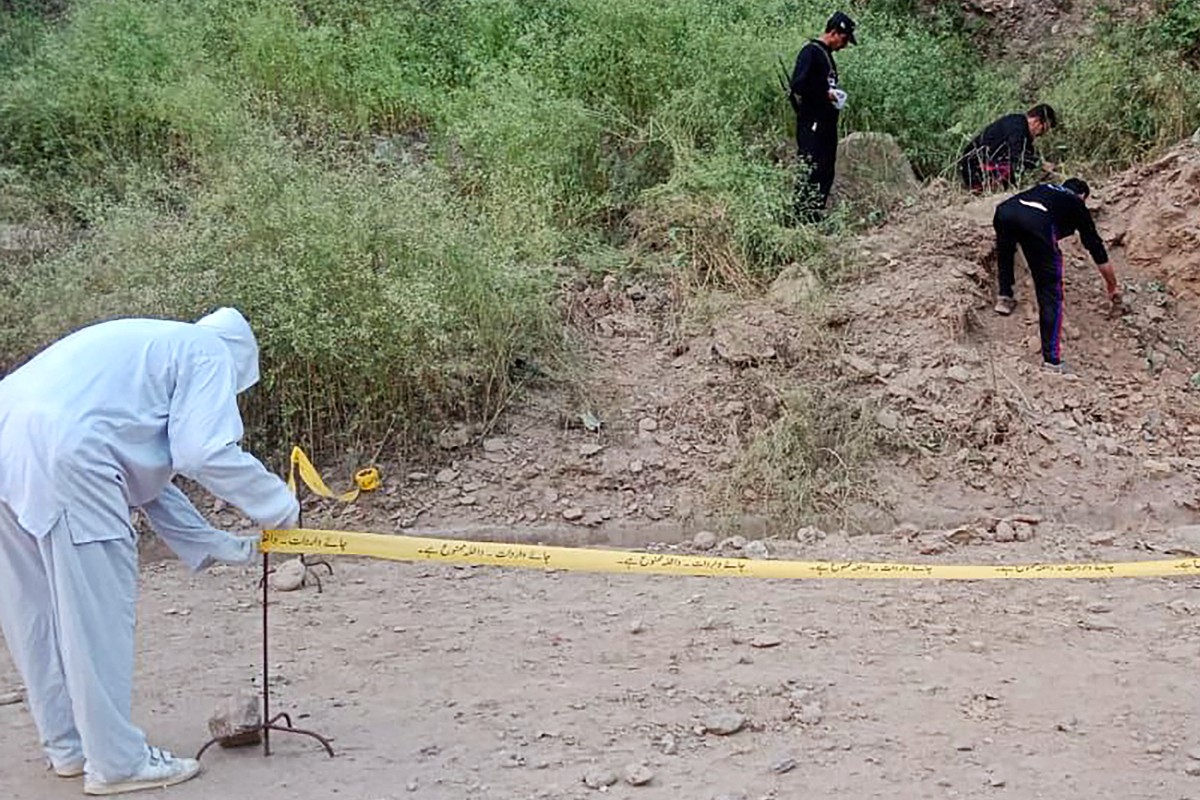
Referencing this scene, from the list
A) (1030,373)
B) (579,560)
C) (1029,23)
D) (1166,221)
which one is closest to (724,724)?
(579,560)

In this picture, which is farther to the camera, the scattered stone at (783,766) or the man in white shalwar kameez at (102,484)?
the scattered stone at (783,766)

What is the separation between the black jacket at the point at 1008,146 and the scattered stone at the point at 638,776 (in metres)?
5.78

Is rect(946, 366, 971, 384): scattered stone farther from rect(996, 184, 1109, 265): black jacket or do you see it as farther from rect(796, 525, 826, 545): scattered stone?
rect(796, 525, 826, 545): scattered stone

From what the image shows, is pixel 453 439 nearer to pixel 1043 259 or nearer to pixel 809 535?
pixel 809 535

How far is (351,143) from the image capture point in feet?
27.9

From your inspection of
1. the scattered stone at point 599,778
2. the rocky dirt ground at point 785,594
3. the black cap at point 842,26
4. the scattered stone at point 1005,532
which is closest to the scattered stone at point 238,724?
the rocky dirt ground at point 785,594

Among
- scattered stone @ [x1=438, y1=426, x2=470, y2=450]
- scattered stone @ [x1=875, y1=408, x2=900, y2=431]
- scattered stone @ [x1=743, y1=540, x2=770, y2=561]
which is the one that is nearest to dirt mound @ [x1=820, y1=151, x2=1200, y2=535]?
scattered stone @ [x1=875, y1=408, x2=900, y2=431]

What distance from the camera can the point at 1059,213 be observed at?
22.5 feet

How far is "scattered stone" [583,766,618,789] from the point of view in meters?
3.53

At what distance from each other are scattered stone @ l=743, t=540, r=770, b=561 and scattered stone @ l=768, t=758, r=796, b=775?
1.88 meters

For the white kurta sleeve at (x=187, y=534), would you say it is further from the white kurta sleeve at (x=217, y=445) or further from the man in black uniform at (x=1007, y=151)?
the man in black uniform at (x=1007, y=151)

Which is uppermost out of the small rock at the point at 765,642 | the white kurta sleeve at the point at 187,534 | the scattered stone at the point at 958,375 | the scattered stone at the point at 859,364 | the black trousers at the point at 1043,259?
the black trousers at the point at 1043,259

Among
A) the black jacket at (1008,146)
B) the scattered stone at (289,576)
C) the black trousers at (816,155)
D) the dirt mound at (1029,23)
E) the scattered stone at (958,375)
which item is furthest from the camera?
the dirt mound at (1029,23)

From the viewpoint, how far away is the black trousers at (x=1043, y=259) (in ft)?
22.4
